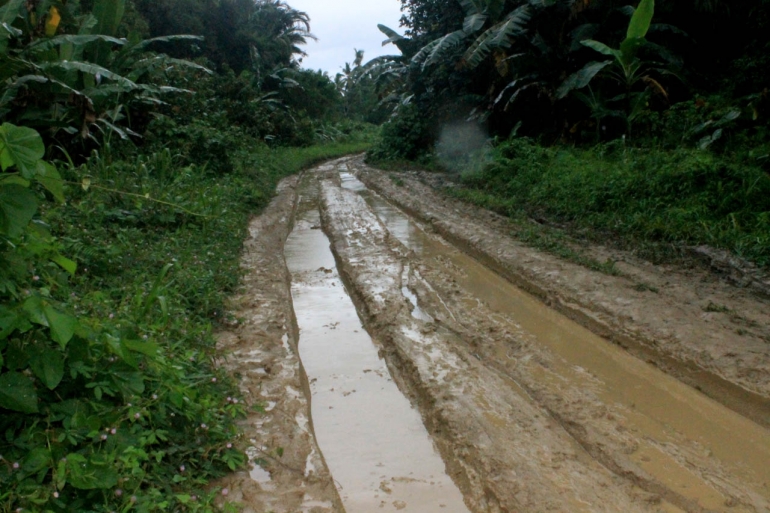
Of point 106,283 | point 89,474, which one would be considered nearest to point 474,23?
point 106,283

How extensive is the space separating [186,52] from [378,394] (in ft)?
64.7

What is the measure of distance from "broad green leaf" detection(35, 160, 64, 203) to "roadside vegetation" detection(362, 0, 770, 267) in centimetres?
642

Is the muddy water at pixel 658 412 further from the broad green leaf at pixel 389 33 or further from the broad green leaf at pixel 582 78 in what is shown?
the broad green leaf at pixel 389 33

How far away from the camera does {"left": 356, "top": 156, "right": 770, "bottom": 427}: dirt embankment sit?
4410 mm

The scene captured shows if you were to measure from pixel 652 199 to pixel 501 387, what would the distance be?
5.33 meters

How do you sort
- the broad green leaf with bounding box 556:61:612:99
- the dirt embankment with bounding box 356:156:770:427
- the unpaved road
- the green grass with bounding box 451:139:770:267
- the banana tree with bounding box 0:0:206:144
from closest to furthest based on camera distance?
the unpaved road < the dirt embankment with bounding box 356:156:770:427 < the green grass with bounding box 451:139:770:267 < the banana tree with bounding box 0:0:206:144 < the broad green leaf with bounding box 556:61:612:99

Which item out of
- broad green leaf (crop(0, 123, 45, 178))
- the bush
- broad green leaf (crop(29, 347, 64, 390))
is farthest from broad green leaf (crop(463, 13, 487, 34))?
broad green leaf (crop(29, 347, 64, 390))

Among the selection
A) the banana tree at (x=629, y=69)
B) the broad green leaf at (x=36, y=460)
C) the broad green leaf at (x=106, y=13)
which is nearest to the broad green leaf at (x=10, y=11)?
the broad green leaf at (x=106, y=13)

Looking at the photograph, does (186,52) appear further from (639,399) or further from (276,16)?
(639,399)

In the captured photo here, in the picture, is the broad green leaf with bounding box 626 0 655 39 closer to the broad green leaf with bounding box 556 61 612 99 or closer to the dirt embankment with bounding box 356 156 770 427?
the broad green leaf with bounding box 556 61 612 99

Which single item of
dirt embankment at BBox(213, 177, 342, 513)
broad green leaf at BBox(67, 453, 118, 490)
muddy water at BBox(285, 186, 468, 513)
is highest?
broad green leaf at BBox(67, 453, 118, 490)

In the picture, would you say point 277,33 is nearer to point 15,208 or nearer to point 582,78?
point 582,78

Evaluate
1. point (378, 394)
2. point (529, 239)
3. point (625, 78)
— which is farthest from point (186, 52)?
point (378, 394)

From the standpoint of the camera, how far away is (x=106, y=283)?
4.96 meters
